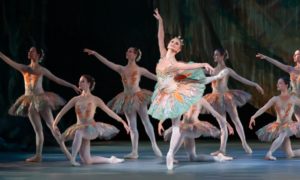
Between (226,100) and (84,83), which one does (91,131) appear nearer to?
(84,83)

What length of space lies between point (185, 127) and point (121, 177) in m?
1.32

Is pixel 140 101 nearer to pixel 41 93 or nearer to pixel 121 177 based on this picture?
pixel 41 93

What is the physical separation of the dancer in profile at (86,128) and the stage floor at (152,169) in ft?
0.58

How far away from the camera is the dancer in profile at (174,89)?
604cm

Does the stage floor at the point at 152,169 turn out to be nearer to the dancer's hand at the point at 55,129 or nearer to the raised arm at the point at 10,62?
the dancer's hand at the point at 55,129

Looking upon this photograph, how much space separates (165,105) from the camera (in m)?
6.09

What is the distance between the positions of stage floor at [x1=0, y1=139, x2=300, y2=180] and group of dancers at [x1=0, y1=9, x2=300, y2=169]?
19 cm

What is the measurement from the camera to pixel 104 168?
6215mm

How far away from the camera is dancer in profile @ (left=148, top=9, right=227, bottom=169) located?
604cm

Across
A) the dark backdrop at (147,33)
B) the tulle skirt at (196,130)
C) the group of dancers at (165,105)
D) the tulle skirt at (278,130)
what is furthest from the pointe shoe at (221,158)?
the dark backdrop at (147,33)

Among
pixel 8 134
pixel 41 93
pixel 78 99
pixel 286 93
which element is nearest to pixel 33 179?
pixel 78 99

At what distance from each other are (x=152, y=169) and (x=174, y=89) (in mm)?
757

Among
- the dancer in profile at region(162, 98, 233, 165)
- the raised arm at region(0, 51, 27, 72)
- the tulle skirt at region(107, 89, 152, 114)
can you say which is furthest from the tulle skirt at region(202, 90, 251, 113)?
the raised arm at region(0, 51, 27, 72)

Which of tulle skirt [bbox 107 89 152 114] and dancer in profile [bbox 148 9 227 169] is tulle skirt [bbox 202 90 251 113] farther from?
dancer in profile [bbox 148 9 227 169]
